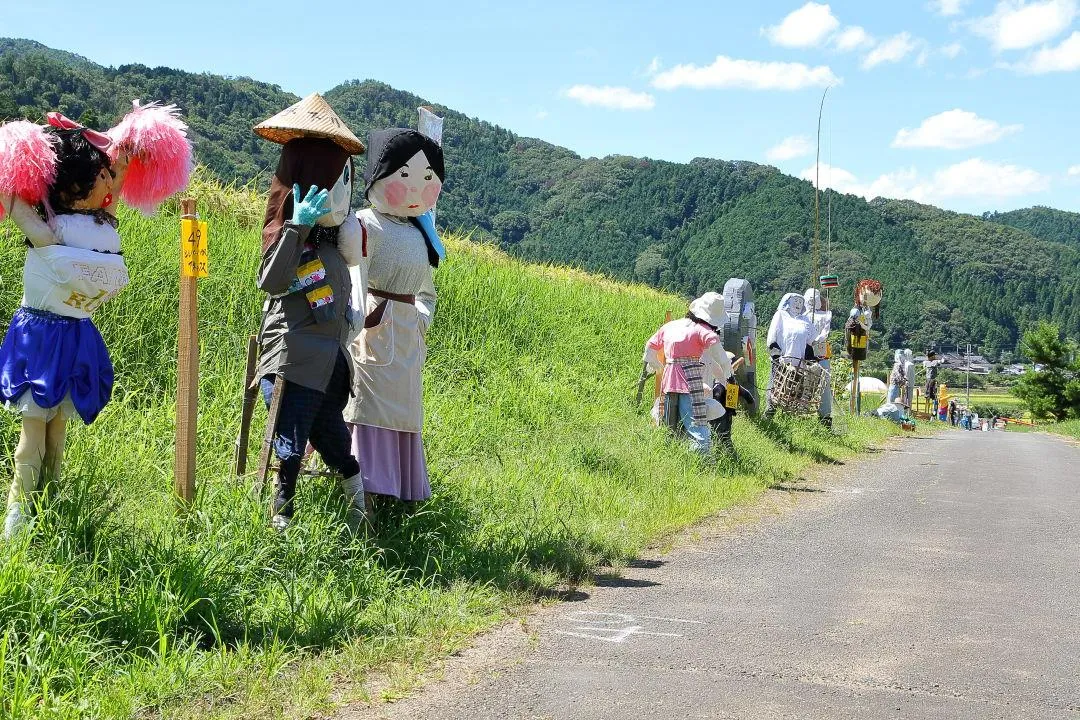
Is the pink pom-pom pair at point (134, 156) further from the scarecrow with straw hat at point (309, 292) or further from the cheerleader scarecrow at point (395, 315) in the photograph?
the cheerleader scarecrow at point (395, 315)

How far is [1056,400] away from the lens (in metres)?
37.8

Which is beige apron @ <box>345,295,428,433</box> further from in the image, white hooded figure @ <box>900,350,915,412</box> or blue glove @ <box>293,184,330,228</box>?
white hooded figure @ <box>900,350,915,412</box>

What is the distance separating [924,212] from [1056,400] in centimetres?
6647

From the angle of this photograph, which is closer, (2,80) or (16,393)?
(16,393)

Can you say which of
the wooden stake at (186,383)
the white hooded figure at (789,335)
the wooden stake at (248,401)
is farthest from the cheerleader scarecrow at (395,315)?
the white hooded figure at (789,335)

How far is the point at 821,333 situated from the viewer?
15969mm

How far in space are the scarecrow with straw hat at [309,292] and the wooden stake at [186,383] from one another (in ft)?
1.09

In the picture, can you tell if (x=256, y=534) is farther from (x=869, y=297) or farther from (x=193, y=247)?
(x=869, y=297)

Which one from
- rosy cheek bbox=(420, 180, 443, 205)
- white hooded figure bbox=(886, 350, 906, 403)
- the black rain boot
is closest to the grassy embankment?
the black rain boot

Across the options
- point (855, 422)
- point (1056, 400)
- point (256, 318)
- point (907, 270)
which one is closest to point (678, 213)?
point (907, 270)

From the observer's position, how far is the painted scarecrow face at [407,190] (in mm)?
5512

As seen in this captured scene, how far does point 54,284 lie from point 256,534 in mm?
1368

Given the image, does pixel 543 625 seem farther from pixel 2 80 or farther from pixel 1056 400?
pixel 1056 400

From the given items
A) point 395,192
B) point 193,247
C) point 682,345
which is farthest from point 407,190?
point 682,345
